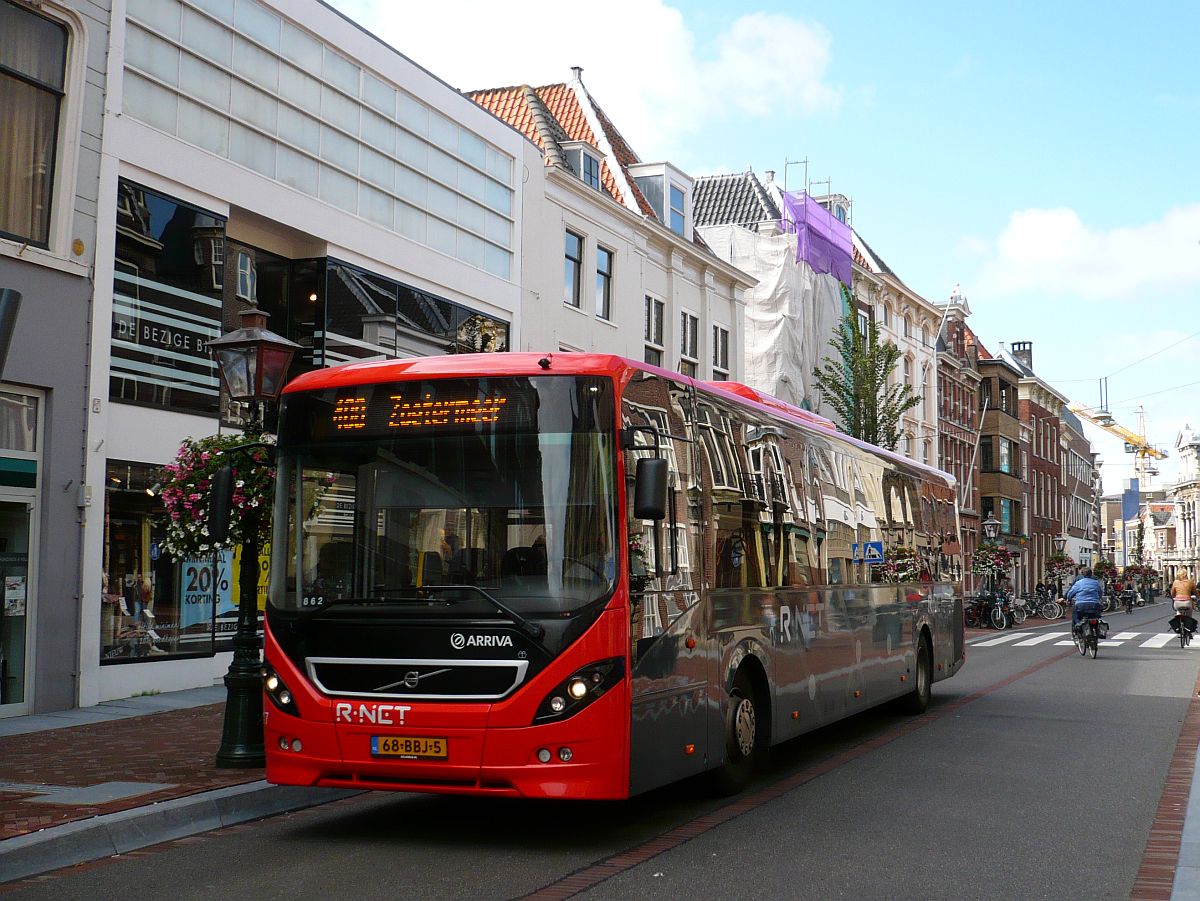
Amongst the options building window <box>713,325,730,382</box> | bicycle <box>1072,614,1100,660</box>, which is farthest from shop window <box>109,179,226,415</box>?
building window <box>713,325,730,382</box>

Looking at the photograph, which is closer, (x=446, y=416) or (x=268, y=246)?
(x=446, y=416)

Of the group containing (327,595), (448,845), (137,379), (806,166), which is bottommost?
(448,845)

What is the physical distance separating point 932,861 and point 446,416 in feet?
11.8

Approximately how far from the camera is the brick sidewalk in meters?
8.21


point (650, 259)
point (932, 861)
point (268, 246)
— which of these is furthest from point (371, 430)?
point (650, 259)

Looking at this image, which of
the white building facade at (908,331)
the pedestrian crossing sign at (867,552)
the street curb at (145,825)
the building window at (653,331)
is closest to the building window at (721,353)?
the building window at (653,331)

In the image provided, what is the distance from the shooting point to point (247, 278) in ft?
59.5

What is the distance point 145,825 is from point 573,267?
21558 millimetres

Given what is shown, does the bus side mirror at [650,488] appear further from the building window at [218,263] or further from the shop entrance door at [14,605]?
the building window at [218,263]

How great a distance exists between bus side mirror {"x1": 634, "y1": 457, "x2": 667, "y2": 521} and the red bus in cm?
1

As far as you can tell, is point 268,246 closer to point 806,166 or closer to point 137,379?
point 137,379

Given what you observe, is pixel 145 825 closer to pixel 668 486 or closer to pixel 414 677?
pixel 414 677

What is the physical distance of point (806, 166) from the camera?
159 ft

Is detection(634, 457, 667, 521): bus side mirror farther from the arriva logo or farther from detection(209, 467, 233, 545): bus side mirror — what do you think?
detection(209, 467, 233, 545): bus side mirror
